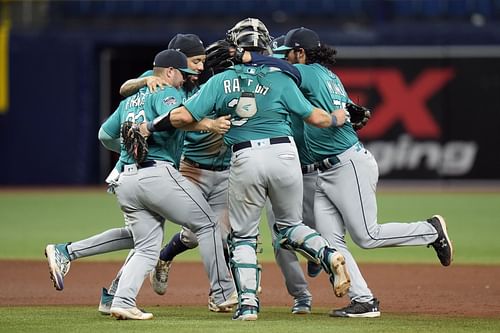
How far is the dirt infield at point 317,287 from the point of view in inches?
315

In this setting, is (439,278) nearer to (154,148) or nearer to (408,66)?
(154,148)

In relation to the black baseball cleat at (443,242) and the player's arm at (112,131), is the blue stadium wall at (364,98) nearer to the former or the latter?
the black baseball cleat at (443,242)

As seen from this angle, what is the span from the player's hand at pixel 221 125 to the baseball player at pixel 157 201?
0.03m

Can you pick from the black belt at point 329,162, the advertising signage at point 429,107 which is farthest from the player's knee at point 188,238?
the advertising signage at point 429,107

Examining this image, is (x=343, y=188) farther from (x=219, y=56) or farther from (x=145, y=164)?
(x=145, y=164)

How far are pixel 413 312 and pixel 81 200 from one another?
11.6 m

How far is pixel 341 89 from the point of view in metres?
7.28

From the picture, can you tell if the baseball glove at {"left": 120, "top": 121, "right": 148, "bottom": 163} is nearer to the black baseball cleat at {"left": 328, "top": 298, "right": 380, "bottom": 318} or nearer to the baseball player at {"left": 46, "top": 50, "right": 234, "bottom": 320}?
the baseball player at {"left": 46, "top": 50, "right": 234, "bottom": 320}

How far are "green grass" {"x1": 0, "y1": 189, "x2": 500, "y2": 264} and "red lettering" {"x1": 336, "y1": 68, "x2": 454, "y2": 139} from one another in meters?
1.63

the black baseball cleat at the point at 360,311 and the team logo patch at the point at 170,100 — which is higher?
the team logo patch at the point at 170,100

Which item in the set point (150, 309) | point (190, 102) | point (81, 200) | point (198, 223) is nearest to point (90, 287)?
point (150, 309)

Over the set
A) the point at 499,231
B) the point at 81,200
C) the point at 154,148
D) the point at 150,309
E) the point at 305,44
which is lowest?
the point at 81,200

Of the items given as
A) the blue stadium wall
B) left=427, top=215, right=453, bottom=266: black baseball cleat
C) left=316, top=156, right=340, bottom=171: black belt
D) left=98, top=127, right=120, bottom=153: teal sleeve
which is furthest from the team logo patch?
the blue stadium wall

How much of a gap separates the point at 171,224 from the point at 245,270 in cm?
832
